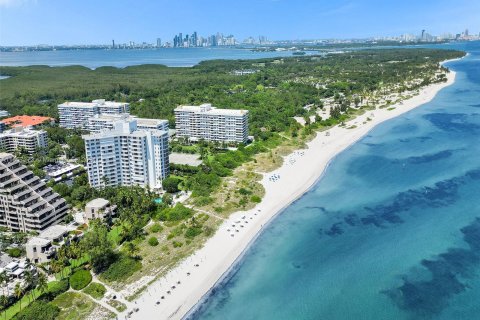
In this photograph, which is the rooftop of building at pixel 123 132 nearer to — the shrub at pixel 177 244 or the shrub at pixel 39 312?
the shrub at pixel 177 244

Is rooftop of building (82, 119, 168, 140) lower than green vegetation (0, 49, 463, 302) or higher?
higher

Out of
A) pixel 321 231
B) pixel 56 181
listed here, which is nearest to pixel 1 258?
pixel 56 181

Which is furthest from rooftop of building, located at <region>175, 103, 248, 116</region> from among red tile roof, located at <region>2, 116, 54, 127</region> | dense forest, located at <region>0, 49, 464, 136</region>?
red tile roof, located at <region>2, 116, 54, 127</region>

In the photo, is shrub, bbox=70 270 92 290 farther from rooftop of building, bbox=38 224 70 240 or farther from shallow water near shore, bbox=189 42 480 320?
shallow water near shore, bbox=189 42 480 320

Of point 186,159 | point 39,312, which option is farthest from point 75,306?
point 186,159

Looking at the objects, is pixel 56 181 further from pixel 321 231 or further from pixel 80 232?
pixel 321 231

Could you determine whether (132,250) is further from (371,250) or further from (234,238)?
(371,250)
